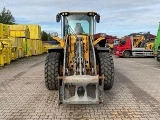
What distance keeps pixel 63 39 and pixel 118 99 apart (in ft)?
8.93

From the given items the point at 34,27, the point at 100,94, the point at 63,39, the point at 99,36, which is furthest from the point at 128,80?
the point at 34,27

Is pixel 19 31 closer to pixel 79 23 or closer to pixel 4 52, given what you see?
pixel 4 52

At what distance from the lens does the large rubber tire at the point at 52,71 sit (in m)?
7.95

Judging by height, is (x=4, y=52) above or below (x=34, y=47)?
above

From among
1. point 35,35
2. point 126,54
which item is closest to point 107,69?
point 126,54

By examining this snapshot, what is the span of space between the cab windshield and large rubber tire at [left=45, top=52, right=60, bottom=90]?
1.23m

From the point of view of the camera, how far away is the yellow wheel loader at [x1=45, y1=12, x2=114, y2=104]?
6359 millimetres

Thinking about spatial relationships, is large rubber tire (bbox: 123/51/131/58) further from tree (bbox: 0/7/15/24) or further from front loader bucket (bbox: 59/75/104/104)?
tree (bbox: 0/7/15/24)

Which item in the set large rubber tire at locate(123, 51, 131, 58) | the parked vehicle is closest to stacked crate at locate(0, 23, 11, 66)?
the parked vehicle

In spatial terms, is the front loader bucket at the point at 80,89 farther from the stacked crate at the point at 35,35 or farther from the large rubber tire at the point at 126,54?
the stacked crate at the point at 35,35

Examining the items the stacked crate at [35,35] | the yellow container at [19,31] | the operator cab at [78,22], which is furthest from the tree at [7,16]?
the operator cab at [78,22]

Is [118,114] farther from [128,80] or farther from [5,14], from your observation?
[5,14]

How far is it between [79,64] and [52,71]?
3.14ft

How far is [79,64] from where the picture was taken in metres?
7.39
